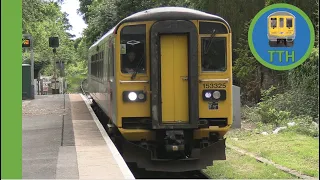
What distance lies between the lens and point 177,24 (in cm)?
893

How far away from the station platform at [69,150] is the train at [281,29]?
9.22 ft

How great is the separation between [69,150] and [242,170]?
3405mm

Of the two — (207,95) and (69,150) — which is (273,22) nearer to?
(207,95)

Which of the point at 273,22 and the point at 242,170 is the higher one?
the point at 273,22

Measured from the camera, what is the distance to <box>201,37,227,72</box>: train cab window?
9.17 metres

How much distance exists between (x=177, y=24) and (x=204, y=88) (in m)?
1.25

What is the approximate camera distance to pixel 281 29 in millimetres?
6211

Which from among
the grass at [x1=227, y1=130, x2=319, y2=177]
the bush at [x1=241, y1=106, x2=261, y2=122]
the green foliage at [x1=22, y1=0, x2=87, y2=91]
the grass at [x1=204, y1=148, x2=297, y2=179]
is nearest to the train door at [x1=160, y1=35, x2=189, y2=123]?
the grass at [x1=204, y1=148, x2=297, y2=179]

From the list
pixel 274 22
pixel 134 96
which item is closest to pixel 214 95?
pixel 134 96

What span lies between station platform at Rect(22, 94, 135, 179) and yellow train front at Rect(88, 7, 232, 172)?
2.48ft

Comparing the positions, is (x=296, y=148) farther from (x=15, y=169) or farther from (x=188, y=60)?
(x=15, y=169)

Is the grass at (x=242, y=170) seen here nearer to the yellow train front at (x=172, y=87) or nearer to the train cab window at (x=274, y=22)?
the yellow train front at (x=172, y=87)

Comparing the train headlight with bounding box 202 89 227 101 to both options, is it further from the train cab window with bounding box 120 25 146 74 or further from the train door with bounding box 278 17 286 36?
the train door with bounding box 278 17 286 36

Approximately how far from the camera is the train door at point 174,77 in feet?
29.4
